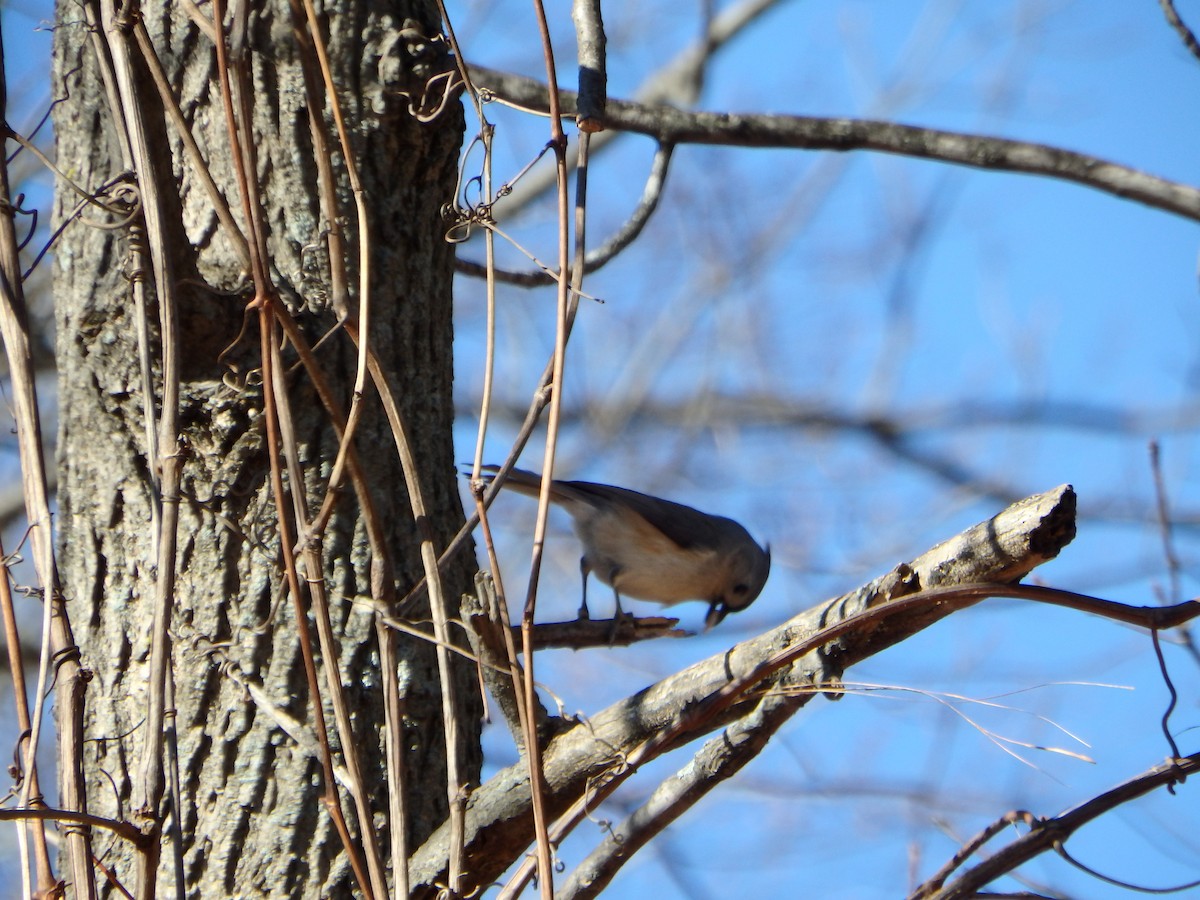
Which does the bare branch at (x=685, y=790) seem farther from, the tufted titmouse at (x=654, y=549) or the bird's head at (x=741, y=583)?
the bird's head at (x=741, y=583)

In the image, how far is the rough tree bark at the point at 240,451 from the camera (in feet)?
5.58

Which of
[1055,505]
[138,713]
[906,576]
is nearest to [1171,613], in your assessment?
[1055,505]

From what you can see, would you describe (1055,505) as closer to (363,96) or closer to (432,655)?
(432,655)

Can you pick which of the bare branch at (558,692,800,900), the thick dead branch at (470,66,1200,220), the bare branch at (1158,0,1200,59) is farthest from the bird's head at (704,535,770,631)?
the bare branch at (558,692,800,900)

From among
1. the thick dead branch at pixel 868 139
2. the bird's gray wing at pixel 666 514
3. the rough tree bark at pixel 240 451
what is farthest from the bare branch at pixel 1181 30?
the bird's gray wing at pixel 666 514

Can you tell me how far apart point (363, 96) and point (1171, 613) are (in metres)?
1.43

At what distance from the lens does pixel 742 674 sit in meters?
1.54

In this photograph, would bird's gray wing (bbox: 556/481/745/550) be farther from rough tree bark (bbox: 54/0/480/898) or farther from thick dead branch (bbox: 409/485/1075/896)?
thick dead branch (bbox: 409/485/1075/896)

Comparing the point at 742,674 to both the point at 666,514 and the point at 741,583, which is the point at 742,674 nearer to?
the point at 666,514

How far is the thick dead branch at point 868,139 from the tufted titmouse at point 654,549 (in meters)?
1.58

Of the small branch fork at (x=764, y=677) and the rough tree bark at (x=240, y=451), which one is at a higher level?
the rough tree bark at (x=240, y=451)

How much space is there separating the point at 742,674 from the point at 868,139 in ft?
5.68

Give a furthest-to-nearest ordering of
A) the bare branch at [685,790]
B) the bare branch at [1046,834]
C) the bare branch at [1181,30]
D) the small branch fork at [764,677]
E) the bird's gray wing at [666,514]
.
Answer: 1. the bird's gray wing at [666,514]
2. the bare branch at [1181,30]
3. the bare branch at [685,790]
4. the bare branch at [1046,834]
5. the small branch fork at [764,677]

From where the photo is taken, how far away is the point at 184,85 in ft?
6.37
